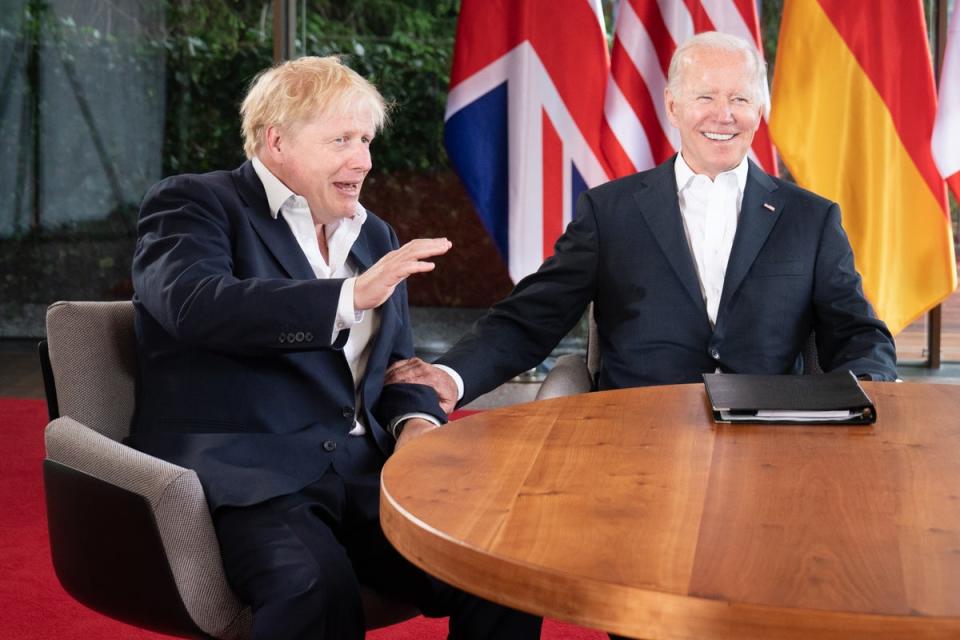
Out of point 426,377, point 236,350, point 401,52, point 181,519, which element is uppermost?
point 401,52

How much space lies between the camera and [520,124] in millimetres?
4770

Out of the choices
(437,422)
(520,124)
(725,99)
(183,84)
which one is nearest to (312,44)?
(183,84)

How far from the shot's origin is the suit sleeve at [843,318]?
2.38 m

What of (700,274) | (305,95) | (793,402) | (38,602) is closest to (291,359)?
(305,95)

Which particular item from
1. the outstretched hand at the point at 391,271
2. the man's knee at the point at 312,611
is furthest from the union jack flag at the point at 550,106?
the man's knee at the point at 312,611

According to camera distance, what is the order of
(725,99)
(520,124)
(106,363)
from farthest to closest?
(520,124), (725,99), (106,363)

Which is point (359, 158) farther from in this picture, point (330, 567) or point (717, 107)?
point (717, 107)

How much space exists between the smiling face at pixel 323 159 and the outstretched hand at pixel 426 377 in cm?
30

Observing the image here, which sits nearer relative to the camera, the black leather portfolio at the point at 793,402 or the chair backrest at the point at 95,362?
the black leather portfolio at the point at 793,402

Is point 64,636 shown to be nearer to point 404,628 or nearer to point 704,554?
point 404,628

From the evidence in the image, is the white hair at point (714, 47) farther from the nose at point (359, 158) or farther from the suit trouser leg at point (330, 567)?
the suit trouser leg at point (330, 567)

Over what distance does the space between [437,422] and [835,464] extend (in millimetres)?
821

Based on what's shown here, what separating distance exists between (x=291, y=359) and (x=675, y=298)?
910 mm

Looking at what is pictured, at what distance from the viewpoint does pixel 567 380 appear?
2408 mm
